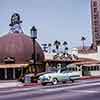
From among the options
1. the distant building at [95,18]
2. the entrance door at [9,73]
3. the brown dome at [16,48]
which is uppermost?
the distant building at [95,18]

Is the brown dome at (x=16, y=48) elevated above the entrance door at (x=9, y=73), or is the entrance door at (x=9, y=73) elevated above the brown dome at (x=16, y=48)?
the brown dome at (x=16, y=48)

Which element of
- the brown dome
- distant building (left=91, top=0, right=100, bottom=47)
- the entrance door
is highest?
distant building (left=91, top=0, right=100, bottom=47)

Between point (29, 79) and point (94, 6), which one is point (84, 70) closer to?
point (29, 79)

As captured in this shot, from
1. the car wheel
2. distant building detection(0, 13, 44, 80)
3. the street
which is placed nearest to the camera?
the street

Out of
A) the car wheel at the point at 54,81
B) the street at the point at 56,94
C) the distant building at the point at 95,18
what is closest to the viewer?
the street at the point at 56,94

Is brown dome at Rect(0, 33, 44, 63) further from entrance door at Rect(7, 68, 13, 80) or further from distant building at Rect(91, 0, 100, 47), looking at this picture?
distant building at Rect(91, 0, 100, 47)

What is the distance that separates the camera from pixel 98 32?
151 m

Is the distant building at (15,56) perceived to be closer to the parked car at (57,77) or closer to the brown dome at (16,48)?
the brown dome at (16,48)

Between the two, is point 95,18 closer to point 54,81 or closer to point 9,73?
point 9,73

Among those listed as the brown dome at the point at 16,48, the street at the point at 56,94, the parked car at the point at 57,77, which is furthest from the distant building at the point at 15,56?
the street at the point at 56,94

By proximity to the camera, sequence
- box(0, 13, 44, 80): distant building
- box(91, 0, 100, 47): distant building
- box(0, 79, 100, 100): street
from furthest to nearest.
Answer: box(91, 0, 100, 47): distant building
box(0, 13, 44, 80): distant building
box(0, 79, 100, 100): street

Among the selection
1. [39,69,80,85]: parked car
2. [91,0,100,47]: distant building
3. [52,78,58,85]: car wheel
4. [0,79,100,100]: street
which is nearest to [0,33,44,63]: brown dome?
[39,69,80,85]: parked car

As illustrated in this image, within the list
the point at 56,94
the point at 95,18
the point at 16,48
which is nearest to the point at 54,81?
the point at 56,94

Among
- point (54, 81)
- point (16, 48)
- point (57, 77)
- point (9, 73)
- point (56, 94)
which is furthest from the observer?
point (16, 48)
